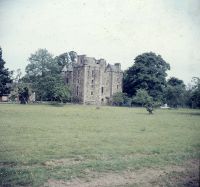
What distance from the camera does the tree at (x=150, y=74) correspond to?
78.2m

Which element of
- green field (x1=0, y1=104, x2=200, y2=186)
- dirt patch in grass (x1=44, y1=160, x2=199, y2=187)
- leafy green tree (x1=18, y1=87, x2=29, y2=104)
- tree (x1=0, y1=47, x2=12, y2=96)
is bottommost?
dirt patch in grass (x1=44, y1=160, x2=199, y2=187)

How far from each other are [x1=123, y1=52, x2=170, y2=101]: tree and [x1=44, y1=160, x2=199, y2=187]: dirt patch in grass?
67324 mm

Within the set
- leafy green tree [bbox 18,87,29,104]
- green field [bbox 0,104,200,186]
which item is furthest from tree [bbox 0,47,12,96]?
green field [bbox 0,104,200,186]

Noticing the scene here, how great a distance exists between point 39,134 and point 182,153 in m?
8.50

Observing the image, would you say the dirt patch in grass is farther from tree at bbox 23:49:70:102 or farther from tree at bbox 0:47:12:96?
tree at bbox 0:47:12:96

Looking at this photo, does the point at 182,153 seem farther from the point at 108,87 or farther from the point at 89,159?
the point at 108,87

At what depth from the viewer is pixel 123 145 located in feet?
48.5

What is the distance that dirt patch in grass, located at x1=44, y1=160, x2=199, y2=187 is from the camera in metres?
8.76

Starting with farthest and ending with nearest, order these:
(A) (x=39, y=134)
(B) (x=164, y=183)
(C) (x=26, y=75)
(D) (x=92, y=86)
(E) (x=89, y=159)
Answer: (D) (x=92, y=86)
(C) (x=26, y=75)
(A) (x=39, y=134)
(E) (x=89, y=159)
(B) (x=164, y=183)

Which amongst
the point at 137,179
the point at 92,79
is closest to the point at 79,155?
the point at 137,179

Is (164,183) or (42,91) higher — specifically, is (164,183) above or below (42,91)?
below

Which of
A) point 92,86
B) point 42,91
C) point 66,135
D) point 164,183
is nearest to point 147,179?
point 164,183

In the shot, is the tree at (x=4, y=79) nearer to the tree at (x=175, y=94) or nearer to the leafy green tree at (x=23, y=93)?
the leafy green tree at (x=23, y=93)

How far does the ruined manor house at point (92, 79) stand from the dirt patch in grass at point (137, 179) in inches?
2750
